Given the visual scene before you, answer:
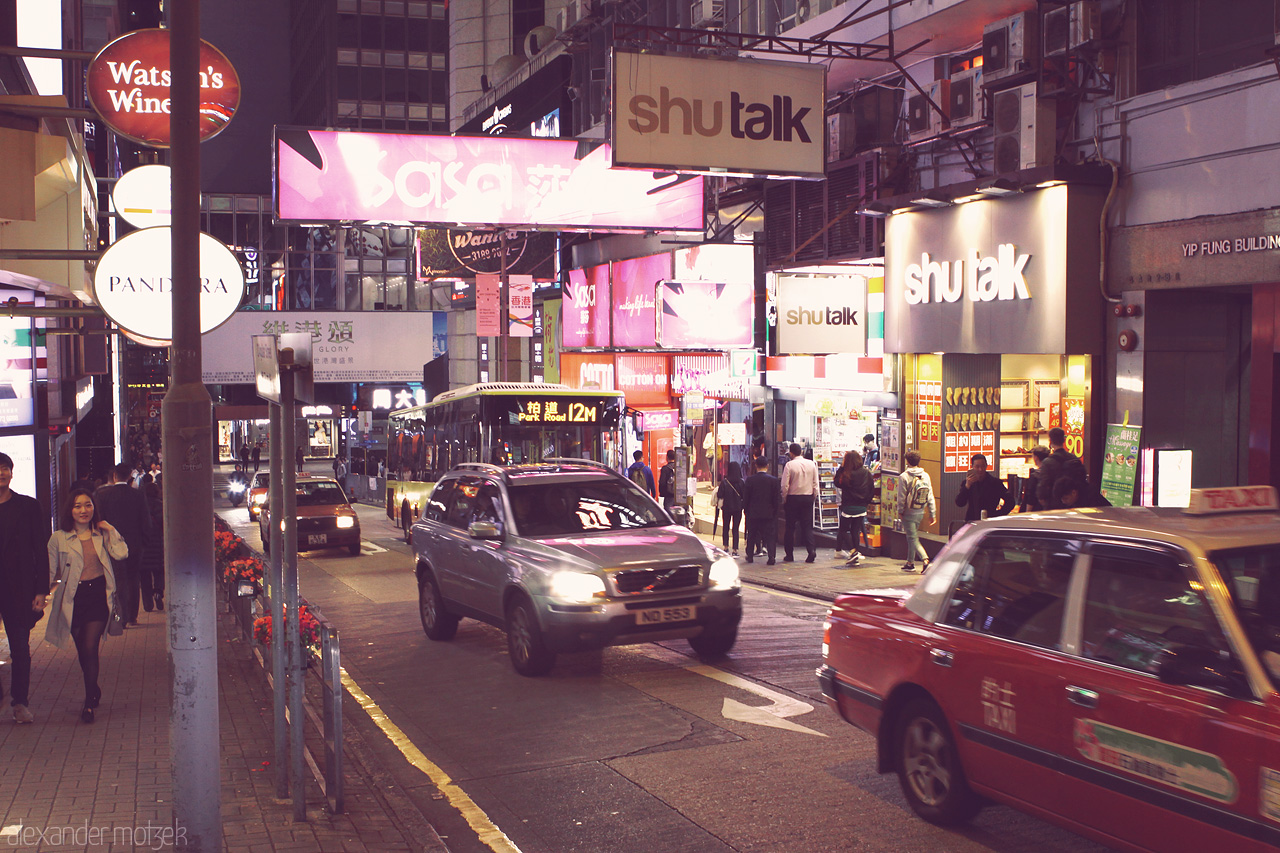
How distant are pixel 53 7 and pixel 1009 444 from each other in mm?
13759

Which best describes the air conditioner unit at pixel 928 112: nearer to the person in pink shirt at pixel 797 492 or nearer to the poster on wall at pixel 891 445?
the poster on wall at pixel 891 445

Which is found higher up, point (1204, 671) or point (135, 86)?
point (135, 86)

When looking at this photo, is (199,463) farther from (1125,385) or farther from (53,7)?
(1125,385)

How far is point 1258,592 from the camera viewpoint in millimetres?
4652

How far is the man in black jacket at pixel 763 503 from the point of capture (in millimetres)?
17578

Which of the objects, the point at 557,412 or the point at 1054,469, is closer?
the point at 1054,469

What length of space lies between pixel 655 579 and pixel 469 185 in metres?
14.9

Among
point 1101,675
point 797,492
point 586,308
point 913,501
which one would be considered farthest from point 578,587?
point 586,308

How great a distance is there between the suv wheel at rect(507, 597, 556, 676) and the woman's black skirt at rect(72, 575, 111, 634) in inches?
134

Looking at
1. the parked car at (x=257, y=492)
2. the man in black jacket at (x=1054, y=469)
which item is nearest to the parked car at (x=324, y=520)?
the parked car at (x=257, y=492)

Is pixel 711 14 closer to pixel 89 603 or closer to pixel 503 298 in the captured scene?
pixel 503 298

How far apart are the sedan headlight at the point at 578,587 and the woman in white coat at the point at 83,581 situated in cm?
342

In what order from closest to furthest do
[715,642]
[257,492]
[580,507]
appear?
[715,642], [580,507], [257,492]

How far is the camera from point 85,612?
854 centimetres
